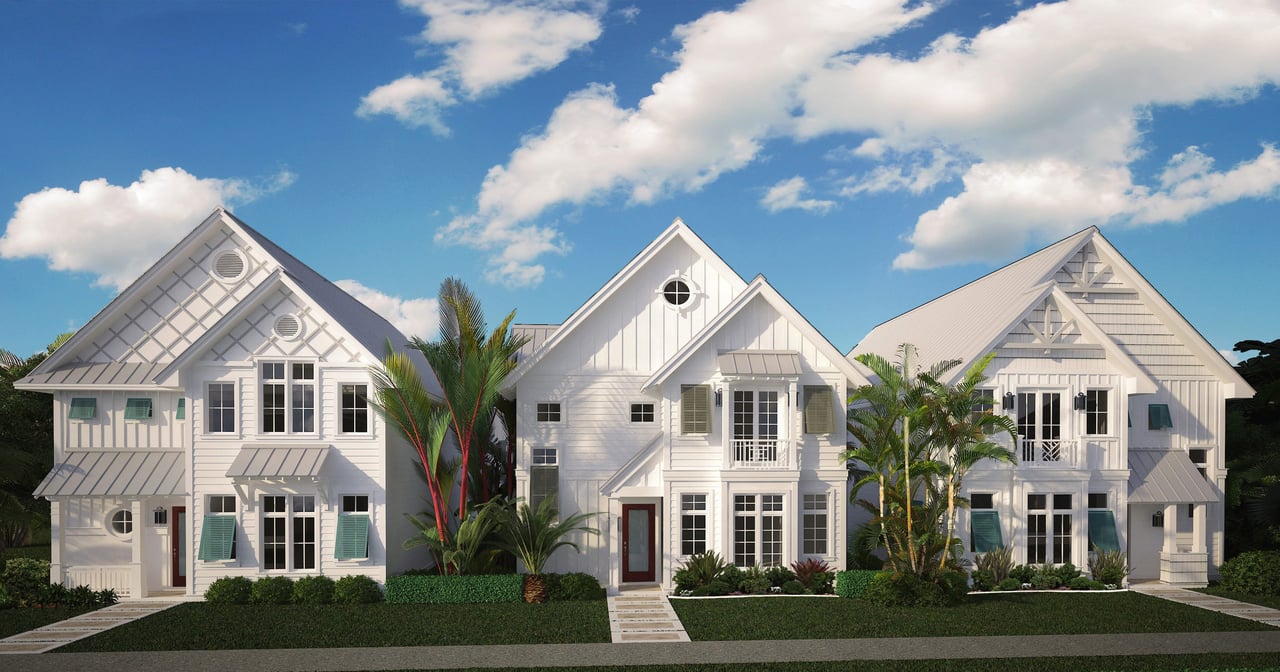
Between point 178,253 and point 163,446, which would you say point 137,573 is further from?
point 178,253

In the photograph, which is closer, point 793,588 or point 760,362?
point 793,588

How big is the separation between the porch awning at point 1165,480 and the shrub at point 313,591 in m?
20.4

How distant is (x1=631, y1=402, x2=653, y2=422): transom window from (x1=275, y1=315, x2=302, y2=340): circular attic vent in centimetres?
844

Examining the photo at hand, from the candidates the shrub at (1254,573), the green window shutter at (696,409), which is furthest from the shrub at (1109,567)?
the green window shutter at (696,409)

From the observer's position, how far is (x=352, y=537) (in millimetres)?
19000

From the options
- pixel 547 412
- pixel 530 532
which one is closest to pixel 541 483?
pixel 530 532

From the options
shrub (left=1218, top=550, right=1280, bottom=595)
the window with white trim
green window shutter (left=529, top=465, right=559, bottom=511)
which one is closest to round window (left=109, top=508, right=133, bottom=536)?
green window shutter (left=529, top=465, right=559, bottom=511)

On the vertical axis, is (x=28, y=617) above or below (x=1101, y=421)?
below

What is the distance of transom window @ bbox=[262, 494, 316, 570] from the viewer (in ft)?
62.9

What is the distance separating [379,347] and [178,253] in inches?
217

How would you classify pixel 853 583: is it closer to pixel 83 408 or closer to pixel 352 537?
pixel 352 537

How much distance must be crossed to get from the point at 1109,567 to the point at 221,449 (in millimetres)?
22379

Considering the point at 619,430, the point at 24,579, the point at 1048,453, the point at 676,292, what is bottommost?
the point at 24,579

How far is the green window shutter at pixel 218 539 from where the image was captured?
18.8 m
